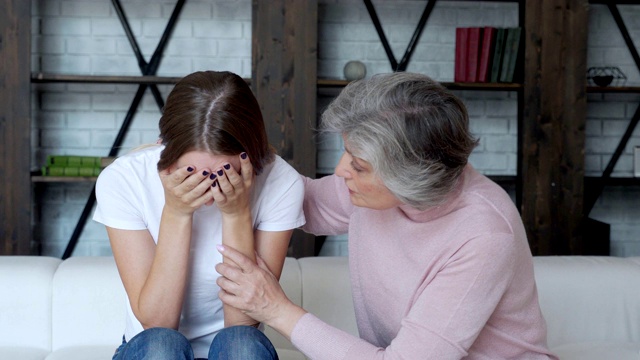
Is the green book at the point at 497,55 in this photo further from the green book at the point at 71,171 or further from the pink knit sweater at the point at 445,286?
the pink knit sweater at the point at 445,286

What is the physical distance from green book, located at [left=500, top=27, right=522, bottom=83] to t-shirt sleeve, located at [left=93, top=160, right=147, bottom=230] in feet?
8.74

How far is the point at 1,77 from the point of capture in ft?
11.9

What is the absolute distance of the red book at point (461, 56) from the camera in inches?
151

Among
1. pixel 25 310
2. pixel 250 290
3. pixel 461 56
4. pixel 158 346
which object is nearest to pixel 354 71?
pixel 461 56

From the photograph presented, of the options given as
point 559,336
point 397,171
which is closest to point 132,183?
point 397,171

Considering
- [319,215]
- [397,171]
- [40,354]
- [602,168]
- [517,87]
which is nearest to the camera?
[397,171]

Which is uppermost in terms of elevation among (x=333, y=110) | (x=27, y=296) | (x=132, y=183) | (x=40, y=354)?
(x=333, y=110)

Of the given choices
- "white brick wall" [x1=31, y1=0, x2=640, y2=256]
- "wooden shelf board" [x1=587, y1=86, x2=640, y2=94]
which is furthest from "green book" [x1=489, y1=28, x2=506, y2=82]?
"wooden shelf board" [x1=587, y1=86, x2=640, y2=94]

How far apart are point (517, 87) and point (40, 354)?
272 centimetres

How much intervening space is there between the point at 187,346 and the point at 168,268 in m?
0.17

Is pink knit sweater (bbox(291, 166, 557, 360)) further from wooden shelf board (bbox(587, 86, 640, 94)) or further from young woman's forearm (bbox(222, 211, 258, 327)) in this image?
wooden shelf board (bbox(587, 86, 640, 94))

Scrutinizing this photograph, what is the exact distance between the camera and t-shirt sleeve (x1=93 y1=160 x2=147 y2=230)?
5.37ft

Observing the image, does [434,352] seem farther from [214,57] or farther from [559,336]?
[214,57]

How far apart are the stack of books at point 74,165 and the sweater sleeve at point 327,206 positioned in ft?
6.65
